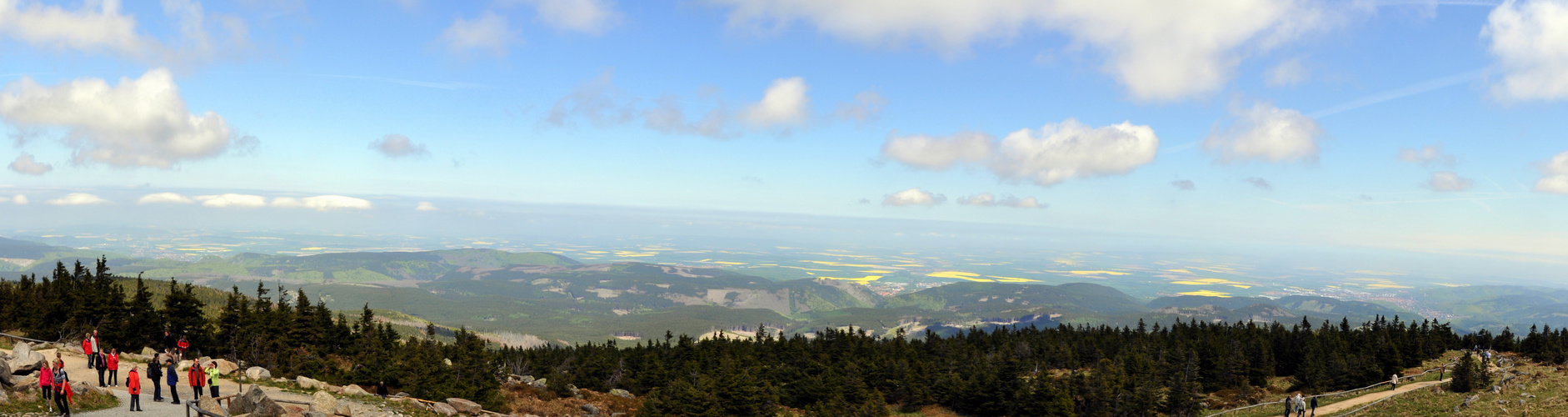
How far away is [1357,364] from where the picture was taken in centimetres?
7138

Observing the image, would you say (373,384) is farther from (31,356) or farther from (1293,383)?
(1293,383)

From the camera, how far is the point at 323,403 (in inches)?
1198

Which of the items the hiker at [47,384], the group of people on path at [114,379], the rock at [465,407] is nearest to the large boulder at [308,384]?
the group of people on path at [114,379]

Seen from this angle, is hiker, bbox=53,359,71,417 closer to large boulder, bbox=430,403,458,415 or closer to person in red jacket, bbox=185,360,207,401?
person in red jacket, bbox=185,360,207,401

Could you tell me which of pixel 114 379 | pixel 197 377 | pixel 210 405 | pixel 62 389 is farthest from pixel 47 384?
pixel 114 379

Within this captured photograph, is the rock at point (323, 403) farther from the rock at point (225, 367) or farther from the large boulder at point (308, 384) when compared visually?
the rock at point (225, 367)

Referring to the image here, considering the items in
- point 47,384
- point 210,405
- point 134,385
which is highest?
point 47,384

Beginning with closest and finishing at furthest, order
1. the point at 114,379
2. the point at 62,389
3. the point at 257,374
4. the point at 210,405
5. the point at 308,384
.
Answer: the point at 62,389 < the point at 210,405 < the point at 114,379 < the point at 308,384 < the point at 257,374

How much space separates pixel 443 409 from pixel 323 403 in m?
6.53

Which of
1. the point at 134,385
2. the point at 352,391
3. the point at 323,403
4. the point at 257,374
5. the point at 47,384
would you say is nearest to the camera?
the point at 47,384

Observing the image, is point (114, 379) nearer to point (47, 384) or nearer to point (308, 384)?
point (308, 384)

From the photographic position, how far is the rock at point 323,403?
30.0m

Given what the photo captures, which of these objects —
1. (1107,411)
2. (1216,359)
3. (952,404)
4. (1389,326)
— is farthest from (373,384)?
(1389,326)

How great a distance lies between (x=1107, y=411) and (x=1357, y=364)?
32.1m
